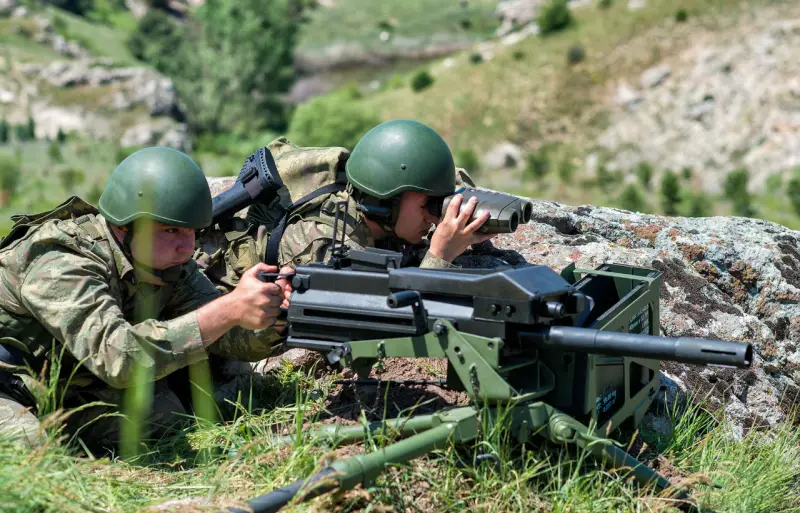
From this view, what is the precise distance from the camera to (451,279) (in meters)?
4.18

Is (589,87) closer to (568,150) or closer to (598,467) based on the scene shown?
(568,150)

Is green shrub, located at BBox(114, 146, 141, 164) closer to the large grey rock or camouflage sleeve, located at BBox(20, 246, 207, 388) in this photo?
the large grey rock

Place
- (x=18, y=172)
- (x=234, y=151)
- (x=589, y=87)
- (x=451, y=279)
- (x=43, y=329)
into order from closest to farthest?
1. (x=451, y=279)
2. (x=43, y=329)
3. (x=18, y=172)
4. (x=589, y=87)
5. (x=234, y=151)

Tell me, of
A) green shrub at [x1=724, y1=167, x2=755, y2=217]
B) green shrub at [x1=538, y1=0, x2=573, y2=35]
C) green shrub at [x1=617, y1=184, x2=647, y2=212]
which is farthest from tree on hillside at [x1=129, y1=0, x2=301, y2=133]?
green shrub at [x1=724, y1=167, x2=755, y2=217]

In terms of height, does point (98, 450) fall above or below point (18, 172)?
above

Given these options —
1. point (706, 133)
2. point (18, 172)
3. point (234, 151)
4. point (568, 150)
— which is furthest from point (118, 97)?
point (706, 133)

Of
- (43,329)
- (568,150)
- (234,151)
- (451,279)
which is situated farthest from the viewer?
(234,151)

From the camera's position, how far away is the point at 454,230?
5.18m

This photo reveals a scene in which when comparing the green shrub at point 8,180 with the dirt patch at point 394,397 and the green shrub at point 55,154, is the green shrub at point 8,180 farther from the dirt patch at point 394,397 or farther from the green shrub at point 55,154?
the dirt patch at point 394,397

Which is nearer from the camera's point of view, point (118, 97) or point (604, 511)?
point (604, 511)

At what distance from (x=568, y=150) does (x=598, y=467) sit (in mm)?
46352

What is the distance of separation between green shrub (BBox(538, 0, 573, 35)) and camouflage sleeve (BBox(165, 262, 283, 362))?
193ft

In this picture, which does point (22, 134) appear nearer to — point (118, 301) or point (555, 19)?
point (555, 19)

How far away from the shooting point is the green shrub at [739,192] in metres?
35.9
